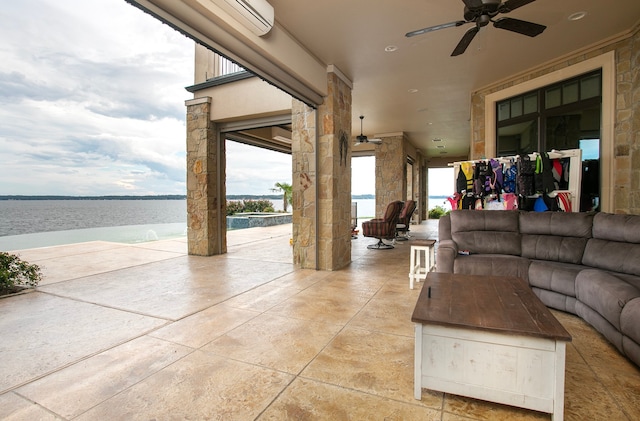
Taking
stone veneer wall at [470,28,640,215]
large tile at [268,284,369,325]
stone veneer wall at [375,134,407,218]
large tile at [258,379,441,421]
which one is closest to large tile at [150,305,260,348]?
large tile at [268,284,369,325]

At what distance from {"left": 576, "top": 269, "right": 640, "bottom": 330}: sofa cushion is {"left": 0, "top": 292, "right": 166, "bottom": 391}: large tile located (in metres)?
3.48

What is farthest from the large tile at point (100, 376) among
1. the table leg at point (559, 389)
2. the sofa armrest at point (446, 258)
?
the sofa armrest at point (446, 258)

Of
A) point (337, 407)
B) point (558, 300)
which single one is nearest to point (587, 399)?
point (337, 407)

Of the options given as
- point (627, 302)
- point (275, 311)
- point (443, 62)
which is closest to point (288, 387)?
point (275, 311)

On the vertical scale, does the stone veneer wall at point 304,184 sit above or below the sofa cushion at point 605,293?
above

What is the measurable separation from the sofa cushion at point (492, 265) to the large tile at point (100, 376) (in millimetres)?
2784

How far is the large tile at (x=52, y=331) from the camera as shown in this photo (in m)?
1.95

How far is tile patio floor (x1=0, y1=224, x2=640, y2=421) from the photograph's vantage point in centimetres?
148

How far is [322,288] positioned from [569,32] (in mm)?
4417

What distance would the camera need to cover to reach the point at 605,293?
83.6 inches

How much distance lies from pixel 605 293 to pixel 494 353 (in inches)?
55.5

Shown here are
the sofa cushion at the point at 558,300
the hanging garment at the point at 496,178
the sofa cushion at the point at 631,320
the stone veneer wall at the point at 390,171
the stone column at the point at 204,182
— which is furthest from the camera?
the stone veneer wall at the point at 390,171

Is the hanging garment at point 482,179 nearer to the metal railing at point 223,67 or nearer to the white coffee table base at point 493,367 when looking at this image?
the white coffee table base at point 493,367

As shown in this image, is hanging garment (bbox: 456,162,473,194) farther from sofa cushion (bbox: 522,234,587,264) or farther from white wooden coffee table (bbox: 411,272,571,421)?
white wooden coffee table (bbox: 411,272,571,421)
